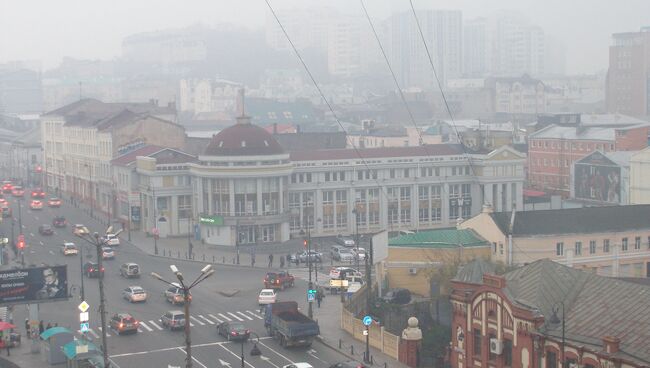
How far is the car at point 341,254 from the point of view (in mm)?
53438

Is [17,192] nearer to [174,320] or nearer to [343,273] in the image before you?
[343,273]

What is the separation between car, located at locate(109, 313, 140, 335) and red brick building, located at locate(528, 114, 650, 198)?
48.6 m

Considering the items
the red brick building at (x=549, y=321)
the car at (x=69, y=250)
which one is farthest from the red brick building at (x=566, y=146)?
the red brick building at (x=549, y=321)

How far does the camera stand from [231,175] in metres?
59.5

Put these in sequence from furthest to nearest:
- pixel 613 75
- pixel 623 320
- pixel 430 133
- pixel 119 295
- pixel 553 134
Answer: pixel 613 75
pixel 430 133
pixel 553 134
pixel 119 295
pixel 623 320

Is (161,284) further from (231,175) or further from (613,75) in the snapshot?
(613,75)

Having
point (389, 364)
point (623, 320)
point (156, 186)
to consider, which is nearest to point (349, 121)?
point (156, 186)

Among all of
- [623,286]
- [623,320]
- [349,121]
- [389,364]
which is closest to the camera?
[623,320]

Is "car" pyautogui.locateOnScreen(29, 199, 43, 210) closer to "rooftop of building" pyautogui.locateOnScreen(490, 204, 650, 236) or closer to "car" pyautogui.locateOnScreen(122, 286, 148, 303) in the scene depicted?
"car" pyautogui.locateOnScreen(122, 286, 148, 303)

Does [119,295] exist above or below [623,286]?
below

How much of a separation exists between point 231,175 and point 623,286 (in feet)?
118

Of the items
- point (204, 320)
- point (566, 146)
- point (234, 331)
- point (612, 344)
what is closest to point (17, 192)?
point (566, 146)

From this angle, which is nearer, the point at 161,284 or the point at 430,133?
the point at 161,284

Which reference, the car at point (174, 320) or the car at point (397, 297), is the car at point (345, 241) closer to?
the car at point (397, 297)
